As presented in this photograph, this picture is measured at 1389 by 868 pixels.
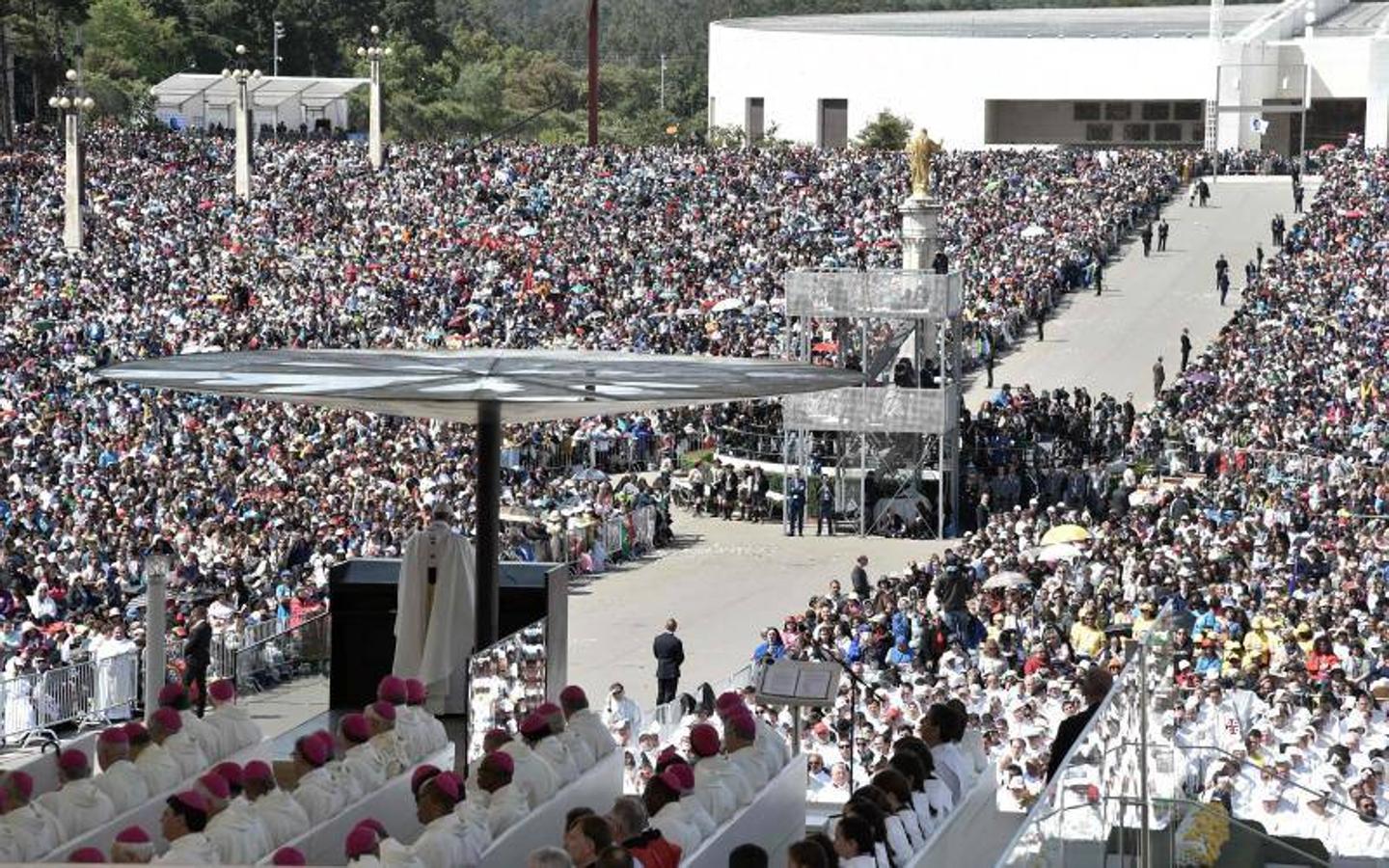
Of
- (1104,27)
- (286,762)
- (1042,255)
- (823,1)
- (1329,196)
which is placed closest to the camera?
(286,762)

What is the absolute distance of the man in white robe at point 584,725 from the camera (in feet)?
41.8

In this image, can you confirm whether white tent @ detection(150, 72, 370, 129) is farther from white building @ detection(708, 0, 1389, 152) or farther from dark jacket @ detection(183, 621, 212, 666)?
dark jacket @ detection(183, 621, 212, 666)

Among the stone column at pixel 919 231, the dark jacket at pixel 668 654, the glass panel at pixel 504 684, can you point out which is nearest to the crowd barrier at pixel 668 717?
the dark jacket at pixel 668 654

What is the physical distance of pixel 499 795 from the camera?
1129 centimetres

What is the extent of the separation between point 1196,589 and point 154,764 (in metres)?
14.3

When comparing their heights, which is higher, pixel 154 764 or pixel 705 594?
pixel 154 764

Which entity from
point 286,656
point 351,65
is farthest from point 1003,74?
point 286,656

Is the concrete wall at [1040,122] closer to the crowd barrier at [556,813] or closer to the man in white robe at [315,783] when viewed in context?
the crowd barrier at [556,813]

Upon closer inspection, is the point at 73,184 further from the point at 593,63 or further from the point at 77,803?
the point at 77,803

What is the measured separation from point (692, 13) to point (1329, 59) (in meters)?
95.9

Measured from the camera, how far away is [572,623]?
3048cm

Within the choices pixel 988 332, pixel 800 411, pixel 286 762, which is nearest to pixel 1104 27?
pixel 988 332

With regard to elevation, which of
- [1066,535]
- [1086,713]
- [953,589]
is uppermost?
[1086,713]

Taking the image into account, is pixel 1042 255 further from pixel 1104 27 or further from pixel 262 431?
pixel 1104 27
